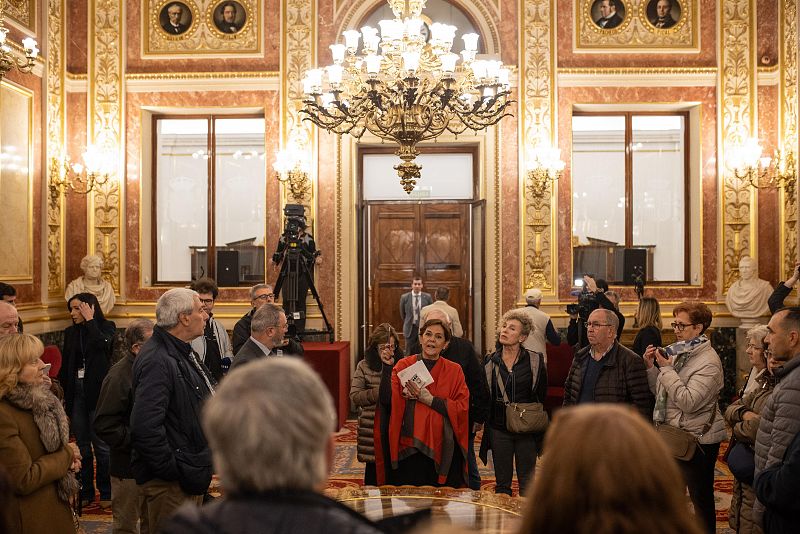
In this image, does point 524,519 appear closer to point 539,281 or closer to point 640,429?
point 640,429

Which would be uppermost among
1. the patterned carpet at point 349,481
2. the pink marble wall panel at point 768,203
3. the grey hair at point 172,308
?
the pink marble wall panel at point 768,203

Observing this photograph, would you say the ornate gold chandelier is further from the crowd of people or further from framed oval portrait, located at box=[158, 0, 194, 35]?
framed oval portrait, located at box=[158, 0, 194, 35]

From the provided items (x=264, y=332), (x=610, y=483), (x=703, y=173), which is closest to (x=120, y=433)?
(x=264, y=332)

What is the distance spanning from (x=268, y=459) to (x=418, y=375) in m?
3.21

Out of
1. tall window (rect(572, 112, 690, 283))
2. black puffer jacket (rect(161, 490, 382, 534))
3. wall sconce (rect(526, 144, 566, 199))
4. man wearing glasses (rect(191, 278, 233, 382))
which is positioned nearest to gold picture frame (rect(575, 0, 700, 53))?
tall window (rect(572, 112, 690, 283))

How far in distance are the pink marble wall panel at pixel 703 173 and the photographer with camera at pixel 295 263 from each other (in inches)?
126

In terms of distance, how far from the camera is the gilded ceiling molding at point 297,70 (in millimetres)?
10195

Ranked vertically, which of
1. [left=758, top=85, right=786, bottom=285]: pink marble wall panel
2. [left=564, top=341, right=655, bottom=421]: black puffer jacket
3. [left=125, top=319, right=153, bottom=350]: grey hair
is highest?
[left=758, top=85, right=786, bottom=285]: pink marble wall panel

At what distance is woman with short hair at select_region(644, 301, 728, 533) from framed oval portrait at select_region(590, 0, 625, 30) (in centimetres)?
639

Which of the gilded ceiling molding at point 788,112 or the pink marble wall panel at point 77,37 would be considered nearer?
the gilded ceiling molding at point 788,112

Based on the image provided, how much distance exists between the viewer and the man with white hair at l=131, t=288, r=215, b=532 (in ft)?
11.5

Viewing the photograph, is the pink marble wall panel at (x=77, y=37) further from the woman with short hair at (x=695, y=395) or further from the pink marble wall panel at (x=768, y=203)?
the pink marble wall panel at (x=768, y=203)

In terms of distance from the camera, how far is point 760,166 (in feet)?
32.4

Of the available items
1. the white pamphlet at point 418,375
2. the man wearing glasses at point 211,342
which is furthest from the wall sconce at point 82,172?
the white pamphlet at point 418,375
